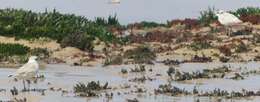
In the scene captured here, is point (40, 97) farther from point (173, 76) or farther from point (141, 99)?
point (173, 76)

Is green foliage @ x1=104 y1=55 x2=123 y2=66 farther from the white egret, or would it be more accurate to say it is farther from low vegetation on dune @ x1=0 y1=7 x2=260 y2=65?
the white egret

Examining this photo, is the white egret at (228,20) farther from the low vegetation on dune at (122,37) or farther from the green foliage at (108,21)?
the green foliage at (108,21)

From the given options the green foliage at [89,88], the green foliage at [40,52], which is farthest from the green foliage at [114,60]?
the green foliage at [89,88]

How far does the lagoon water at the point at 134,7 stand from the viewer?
36.9 meters

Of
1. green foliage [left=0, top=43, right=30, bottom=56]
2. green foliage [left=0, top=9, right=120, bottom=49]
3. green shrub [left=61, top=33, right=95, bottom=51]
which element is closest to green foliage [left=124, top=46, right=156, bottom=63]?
green shrub [left=61, top=33, right=95, bottom=51]

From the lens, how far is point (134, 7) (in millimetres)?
39406

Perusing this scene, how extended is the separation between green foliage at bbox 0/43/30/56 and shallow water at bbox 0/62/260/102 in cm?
169

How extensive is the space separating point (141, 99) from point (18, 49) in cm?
841

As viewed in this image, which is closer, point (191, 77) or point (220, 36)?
point (191, 77)

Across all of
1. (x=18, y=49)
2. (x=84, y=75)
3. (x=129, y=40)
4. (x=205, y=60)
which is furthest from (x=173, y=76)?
(x=129, y=40)

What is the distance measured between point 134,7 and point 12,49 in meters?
16.7

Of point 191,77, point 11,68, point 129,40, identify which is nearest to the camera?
point 191,77

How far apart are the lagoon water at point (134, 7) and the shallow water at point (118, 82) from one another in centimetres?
1375

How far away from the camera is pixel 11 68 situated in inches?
828
